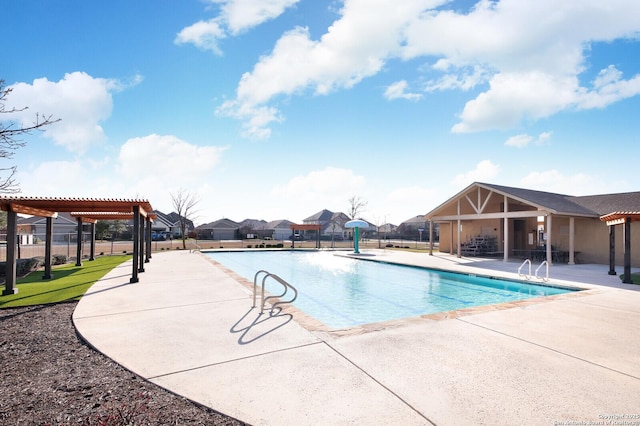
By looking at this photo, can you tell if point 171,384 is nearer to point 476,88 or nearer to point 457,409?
point 457,409

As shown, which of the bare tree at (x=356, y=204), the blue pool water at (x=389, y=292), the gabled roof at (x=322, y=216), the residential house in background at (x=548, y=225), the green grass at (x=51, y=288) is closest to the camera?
the green grass at (x=51, y=288)

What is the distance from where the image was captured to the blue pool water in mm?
8461

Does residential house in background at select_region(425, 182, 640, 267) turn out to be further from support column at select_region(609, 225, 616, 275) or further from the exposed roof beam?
the exposed roof beam

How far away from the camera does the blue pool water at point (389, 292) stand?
8461 millimetres

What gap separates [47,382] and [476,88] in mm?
15963

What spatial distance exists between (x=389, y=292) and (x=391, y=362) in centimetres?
704

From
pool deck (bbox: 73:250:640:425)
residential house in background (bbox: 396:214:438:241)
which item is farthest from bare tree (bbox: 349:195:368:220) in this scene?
pool deck (bbox: 73:250:640:425)

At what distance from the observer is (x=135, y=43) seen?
10.4 m

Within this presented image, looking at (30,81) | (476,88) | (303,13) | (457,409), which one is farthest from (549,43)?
(30,81)

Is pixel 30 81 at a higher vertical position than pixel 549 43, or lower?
lower

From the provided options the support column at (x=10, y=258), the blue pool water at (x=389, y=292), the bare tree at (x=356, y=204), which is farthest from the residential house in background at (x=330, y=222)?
the support column at (x=10, y=258)

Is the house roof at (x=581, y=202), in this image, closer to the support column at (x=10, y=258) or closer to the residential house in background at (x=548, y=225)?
the residential house in background at (x=548, y=225)

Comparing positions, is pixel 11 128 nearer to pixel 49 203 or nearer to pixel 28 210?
pixel 49 203

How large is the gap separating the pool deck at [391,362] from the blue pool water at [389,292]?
2189 mm
